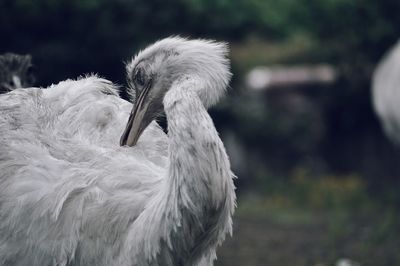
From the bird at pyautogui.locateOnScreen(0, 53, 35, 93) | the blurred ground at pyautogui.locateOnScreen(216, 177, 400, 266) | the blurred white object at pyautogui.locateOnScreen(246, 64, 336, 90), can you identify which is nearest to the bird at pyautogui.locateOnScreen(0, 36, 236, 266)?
the bird at pyautogui.locateOnScreen(0, 53, 35, 93)

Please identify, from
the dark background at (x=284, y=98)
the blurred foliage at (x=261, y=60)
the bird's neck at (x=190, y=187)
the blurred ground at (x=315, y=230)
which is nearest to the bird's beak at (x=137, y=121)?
the bird's neck at (x=190, y=187)

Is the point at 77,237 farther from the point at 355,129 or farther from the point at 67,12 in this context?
the point at 355,129

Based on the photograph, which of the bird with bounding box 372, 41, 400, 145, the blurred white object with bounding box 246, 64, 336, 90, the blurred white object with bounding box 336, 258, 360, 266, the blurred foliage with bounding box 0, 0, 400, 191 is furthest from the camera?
the blurred white object with bounding box 246, 64, 336, 90

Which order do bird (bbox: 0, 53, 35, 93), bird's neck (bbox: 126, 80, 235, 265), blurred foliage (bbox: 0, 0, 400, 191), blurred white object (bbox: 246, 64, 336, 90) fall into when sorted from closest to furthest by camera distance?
bird's neck (bbox: 126, 80, 235, 265) → bird (bbox: 0, 53, 35, 93) → blurred foliage (bbox: 0, 0, 400, 191) → blurred white object (bbox: 246, 64, 336, 90)

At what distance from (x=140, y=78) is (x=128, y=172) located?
44cm

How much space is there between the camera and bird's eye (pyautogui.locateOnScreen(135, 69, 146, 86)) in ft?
16.5

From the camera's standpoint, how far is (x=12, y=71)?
6.24 m

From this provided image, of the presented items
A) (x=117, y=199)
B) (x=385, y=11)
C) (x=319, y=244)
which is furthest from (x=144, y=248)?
(x=385, y=11)

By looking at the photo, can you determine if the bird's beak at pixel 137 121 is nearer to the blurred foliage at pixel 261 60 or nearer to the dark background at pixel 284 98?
the dark background at pixel 284 98

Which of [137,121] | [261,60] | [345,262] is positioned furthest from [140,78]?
[261,60]

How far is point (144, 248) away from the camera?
4602 millimetres

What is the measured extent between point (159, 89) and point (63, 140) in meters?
0.57

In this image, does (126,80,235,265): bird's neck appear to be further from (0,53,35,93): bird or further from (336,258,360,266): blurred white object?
(336,258,360,266): blurred white object

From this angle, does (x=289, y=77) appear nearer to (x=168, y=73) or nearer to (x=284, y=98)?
(x=284, y=98)
